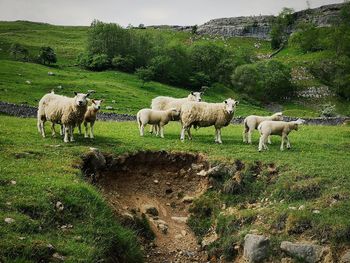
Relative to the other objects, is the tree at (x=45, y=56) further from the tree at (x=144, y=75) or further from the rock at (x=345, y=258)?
the rock at (x=345, y=258)

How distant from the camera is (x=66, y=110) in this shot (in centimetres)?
2095

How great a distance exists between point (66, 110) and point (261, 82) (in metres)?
69.1

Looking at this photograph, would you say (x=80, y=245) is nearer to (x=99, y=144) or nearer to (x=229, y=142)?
(x=99, y=144)

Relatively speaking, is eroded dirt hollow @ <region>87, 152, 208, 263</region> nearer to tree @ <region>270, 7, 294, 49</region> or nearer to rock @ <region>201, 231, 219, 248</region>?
rock @ <region>201, 231, 219, 248</region>

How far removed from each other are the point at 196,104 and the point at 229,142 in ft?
9.24

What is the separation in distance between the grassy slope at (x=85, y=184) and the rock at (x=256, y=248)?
66cm

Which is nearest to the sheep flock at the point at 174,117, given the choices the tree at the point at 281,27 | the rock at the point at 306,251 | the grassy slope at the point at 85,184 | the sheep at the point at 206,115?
the sheep at the point at 206,115

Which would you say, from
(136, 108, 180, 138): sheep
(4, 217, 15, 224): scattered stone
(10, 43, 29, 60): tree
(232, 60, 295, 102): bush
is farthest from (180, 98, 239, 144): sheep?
(232, 60, 295, 102): bush

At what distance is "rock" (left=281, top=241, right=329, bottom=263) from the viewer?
1415 cm

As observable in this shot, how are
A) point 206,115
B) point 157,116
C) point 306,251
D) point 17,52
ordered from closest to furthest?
point 306,251 < point 206,115 < point 157,116 < point 17,52

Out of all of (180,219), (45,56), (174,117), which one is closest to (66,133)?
(174,117)

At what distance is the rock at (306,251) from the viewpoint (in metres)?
14.1

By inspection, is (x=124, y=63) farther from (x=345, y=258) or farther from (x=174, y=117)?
(x=345, y=258)

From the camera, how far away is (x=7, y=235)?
37.2 ft
